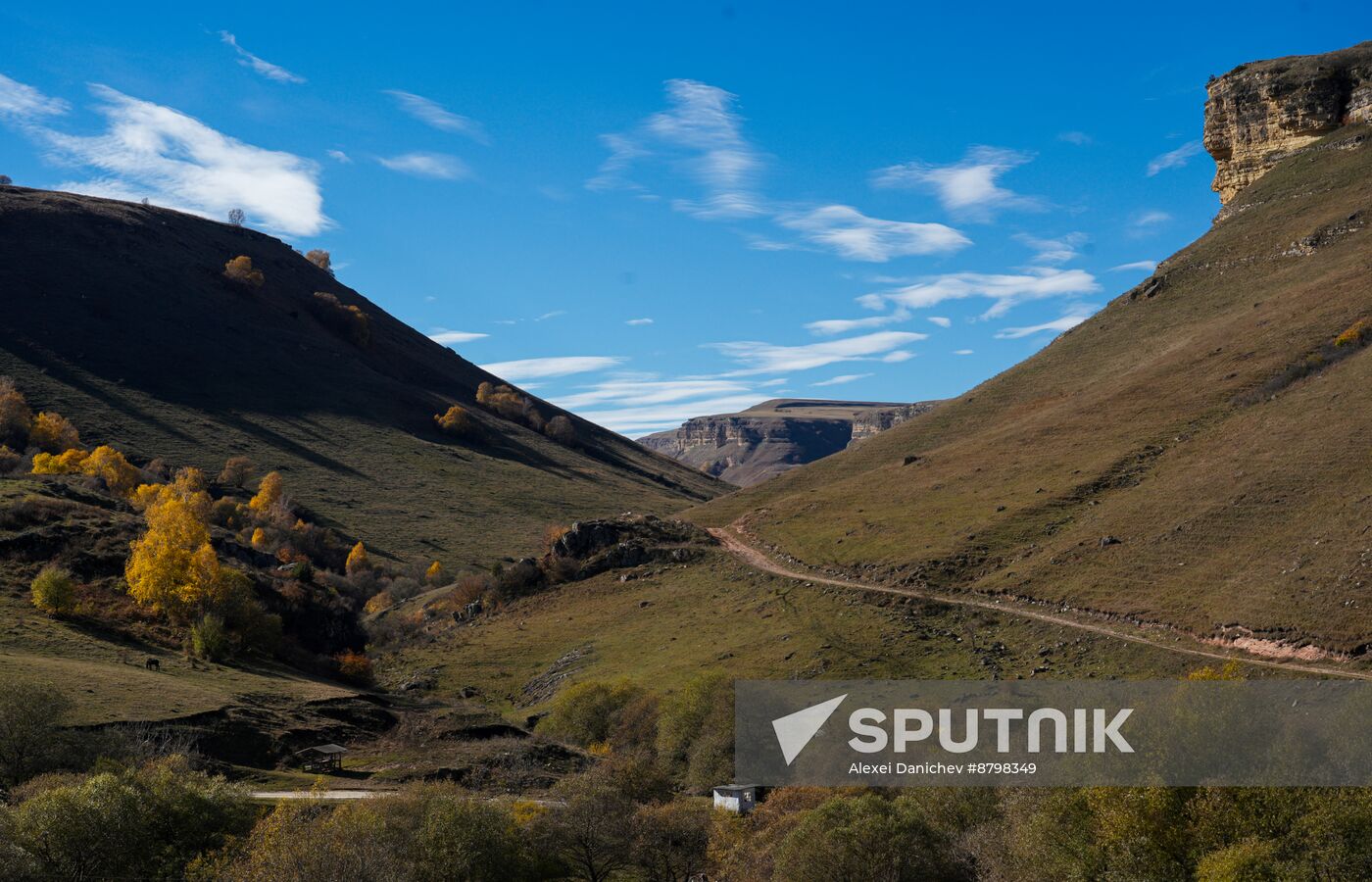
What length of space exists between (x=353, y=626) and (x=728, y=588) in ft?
108

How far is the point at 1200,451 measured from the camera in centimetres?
7256

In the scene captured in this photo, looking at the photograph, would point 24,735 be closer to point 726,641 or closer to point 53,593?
point 53,593

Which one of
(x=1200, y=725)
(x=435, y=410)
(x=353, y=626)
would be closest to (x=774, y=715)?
(x=1200, y=725)

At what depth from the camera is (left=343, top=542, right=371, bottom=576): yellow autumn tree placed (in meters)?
116

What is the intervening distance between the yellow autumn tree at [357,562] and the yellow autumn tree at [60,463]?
3264 centimetres

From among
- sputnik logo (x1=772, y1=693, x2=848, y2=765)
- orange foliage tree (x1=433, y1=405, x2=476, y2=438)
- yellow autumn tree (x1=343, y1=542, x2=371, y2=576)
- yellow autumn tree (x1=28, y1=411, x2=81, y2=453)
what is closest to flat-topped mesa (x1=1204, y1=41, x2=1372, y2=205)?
sputnik logo (x1=772, y1=693, x2=848, y2=765)

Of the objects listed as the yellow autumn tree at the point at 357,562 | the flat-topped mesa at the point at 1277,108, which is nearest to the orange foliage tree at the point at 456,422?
the yellow autumn tree at the point at 357,562

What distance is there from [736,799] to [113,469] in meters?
101

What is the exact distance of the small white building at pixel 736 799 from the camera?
4325cm

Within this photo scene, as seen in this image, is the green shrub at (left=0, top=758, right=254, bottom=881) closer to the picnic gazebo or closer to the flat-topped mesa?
the picnic gazebo

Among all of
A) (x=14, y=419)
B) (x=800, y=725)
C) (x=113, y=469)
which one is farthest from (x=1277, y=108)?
(x=14, y=419)

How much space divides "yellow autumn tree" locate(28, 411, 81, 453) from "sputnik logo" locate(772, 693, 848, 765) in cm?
11361

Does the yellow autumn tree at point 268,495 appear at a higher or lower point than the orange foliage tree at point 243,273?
lower

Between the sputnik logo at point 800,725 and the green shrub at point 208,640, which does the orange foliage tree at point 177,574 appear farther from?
the sputnik logo at point 800,725
